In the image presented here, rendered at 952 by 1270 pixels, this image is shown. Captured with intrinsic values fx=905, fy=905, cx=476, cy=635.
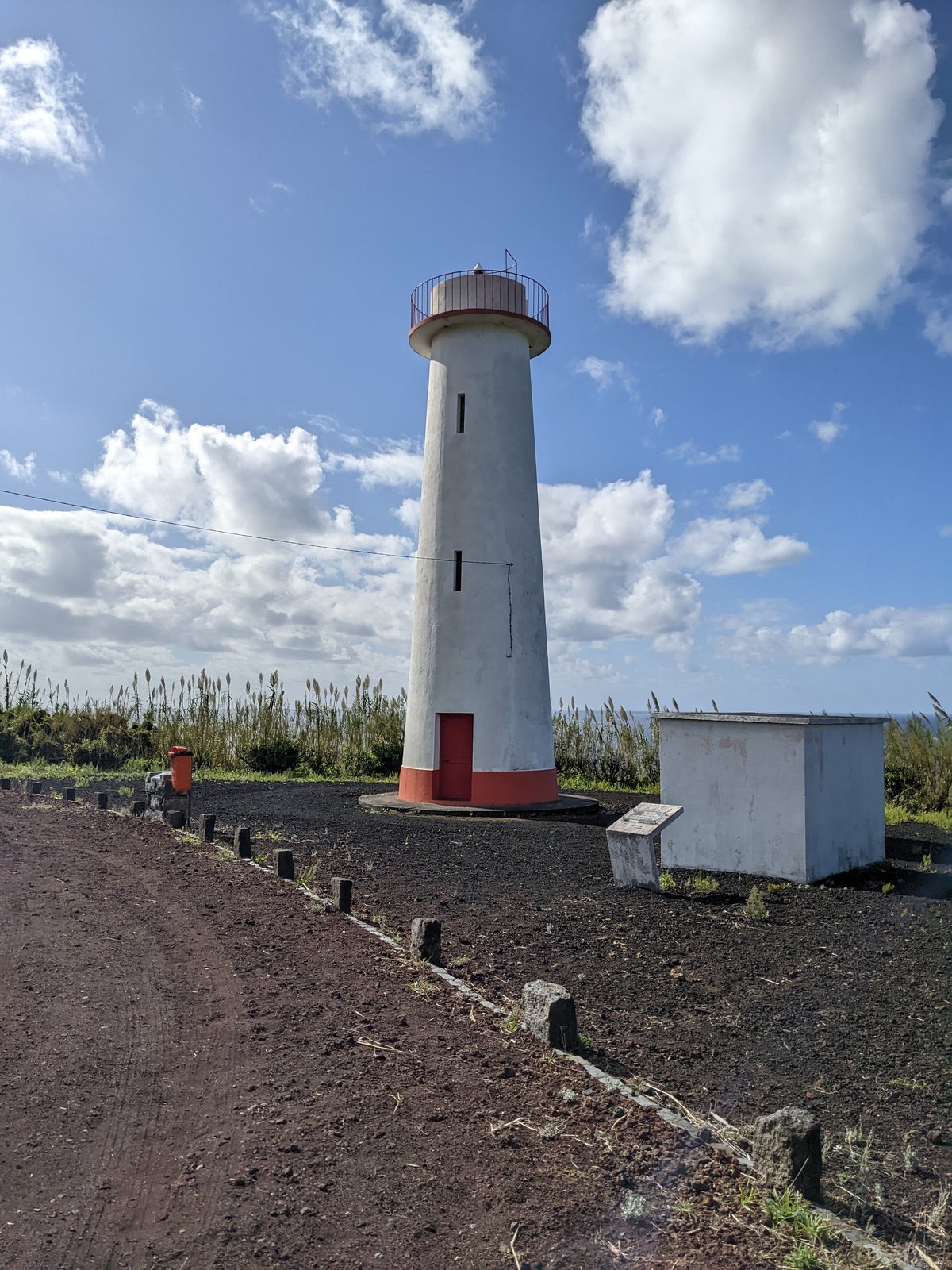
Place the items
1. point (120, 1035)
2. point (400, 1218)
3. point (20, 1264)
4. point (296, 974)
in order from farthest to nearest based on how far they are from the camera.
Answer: point (296, 974) → point (120, 1035) → point (400, 1218) → point (20, 1264)

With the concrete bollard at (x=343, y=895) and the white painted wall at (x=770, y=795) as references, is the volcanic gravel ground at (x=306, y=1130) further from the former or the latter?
the white painted wall at (x=770, y=795)

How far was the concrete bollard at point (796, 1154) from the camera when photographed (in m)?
3.23

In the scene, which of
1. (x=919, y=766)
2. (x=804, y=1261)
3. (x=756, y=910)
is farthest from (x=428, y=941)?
(x=919, y=766)

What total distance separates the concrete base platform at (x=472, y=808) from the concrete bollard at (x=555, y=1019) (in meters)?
9.21


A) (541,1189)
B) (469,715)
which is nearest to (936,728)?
(469,715)

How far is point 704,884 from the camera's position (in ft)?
28.7

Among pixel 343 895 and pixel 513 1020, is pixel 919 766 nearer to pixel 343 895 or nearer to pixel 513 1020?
pixel 343 895

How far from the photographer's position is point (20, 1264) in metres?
2.88

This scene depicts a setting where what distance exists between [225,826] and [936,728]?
10.7 meters

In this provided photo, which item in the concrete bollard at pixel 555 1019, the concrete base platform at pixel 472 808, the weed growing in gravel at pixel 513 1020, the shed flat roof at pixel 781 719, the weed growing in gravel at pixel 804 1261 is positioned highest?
the shed flat roof at pixel 781 719

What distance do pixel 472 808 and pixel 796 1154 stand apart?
10872 millimetres

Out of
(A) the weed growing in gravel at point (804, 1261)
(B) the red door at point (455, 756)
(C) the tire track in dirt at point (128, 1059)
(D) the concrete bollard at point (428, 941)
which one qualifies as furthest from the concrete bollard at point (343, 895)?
(B) the red door at point (455, 756)

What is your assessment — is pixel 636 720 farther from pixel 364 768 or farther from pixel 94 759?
pixel 94 759

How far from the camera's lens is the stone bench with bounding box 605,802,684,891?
8414mm
